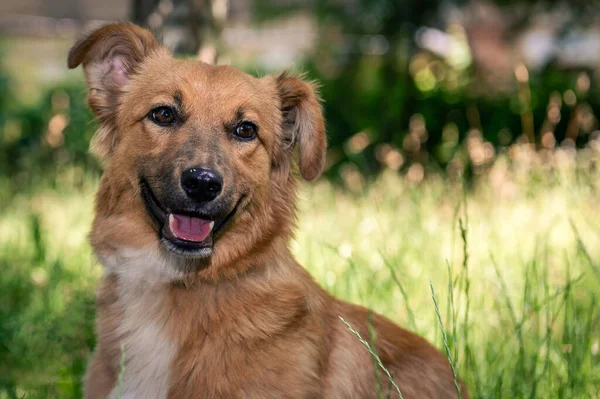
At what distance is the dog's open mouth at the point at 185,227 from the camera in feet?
9.70

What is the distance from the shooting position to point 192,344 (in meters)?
2.80

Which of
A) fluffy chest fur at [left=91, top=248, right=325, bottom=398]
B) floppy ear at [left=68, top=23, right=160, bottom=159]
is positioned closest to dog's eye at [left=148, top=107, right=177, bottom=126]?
floppy ear at [left=68, top=23, right=160, bottom=159]

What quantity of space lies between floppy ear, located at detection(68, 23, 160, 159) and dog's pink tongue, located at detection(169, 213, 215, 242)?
1.85ft

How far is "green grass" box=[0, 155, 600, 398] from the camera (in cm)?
320

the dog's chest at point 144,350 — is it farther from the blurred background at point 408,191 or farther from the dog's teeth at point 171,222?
the blurred background at point 408,191

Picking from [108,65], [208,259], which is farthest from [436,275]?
[108,65]

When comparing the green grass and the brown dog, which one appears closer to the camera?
the brown dog

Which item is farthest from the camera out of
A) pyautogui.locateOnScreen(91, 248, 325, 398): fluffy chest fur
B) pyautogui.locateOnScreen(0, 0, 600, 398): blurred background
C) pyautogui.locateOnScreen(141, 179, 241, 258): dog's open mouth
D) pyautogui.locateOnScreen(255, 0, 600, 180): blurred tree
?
pyautogui.locateOnScreen(255, 0, 600, 180): blurred tree

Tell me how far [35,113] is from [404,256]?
6.51 m

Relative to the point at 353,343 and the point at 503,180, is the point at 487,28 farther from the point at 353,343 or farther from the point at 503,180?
the point at 353,343

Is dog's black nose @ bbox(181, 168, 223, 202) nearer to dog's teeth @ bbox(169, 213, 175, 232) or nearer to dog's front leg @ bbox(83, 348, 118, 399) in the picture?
dog's teeth @ bbox(169, 213, 175, 232)

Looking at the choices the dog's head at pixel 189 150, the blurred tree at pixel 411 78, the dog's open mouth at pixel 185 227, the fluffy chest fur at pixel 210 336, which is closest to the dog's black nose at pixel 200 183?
the dog's head at pixel 189 150

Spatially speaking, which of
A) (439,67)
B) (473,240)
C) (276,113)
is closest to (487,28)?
(439,67)

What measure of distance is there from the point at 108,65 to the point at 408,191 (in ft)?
12.4
